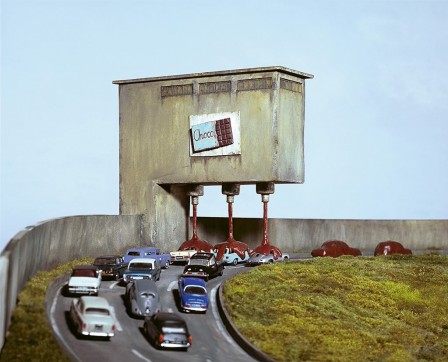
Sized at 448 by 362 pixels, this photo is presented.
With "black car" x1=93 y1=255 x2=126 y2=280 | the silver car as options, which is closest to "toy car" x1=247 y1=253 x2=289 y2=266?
"black car" x1=93 y1=255 x2=126 y2=280

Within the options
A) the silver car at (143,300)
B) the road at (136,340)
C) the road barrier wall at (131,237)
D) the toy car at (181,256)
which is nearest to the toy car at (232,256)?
the toy car at (181,256)

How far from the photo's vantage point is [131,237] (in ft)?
199

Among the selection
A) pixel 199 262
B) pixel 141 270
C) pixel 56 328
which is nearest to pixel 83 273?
pixel 141 270

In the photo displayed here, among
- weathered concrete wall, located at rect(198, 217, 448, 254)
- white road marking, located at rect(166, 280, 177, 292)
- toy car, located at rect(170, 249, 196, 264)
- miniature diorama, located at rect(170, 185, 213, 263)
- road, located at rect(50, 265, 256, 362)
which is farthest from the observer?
weathered concrete wall, located at rect(198, 217, 448, 254)

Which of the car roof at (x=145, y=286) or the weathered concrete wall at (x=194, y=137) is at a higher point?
the weathered concrete wall at (x=194, y=137)

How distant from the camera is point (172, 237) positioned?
64.2m

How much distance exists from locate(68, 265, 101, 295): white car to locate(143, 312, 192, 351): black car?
5.59 meters

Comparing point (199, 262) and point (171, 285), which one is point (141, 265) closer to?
point (171, 285)

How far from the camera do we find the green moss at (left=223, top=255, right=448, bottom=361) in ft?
131

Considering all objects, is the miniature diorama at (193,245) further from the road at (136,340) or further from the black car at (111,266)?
the road at (136,340)

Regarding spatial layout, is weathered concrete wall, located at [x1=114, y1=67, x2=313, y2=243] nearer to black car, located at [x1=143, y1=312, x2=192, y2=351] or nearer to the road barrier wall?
the road barrier wall

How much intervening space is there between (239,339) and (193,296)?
13.1 feet

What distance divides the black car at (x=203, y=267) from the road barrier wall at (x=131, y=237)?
6.70 m

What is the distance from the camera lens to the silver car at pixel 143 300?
39562 millimetres
